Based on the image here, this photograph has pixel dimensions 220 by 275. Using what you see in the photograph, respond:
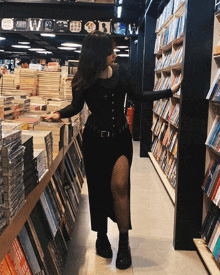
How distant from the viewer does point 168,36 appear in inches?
195

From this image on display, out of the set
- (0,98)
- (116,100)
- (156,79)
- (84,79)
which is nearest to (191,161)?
(116,100)

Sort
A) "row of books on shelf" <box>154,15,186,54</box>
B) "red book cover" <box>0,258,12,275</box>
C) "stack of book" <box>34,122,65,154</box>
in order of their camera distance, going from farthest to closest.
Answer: "row of books on shelf" <box>154,15,186,54</box> < "stack of book" <box>34,122,65,154</box> < "red book cover" <box>0,258,12,275</box>

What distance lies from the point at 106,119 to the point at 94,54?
45 centimetres

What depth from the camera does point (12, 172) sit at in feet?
4.08

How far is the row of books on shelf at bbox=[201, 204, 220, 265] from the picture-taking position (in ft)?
8.14

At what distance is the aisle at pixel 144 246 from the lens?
2.60 m

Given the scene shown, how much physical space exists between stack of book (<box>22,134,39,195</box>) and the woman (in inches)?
39.6

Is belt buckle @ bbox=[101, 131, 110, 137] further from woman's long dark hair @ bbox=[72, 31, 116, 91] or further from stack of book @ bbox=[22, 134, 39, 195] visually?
stack of book @ bbox=[22, 134, 39, 195]

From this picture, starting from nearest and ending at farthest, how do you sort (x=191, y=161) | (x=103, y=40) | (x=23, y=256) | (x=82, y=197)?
(x=23, y=256)
(x=103, y=40)
(x=191, y=161)
(x=82, y=197)

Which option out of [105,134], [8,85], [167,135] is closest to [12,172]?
[105,134]

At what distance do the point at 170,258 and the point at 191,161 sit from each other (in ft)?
2.48

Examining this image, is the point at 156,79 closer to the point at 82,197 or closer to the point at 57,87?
the point at 57,87

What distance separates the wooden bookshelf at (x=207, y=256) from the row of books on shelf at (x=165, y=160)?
1.45 meters

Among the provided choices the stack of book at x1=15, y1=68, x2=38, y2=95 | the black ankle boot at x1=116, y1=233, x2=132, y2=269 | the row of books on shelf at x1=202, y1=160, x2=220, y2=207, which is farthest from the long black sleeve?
the stack of book at x1=15, y1=68, x2=38, y2=95
